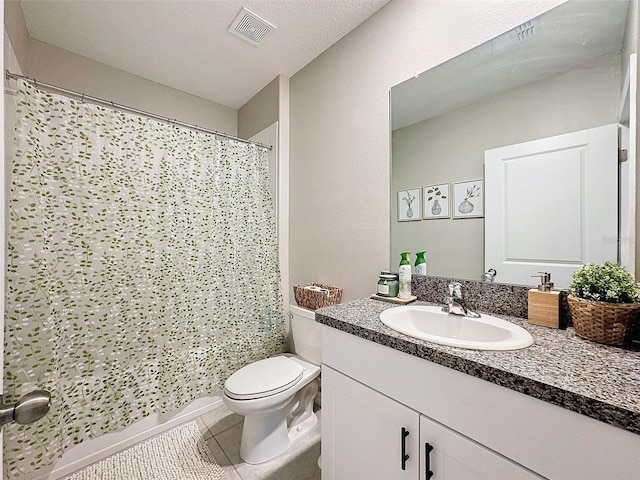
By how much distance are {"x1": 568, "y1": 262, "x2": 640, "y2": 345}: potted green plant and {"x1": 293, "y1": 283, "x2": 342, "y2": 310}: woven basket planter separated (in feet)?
3.70

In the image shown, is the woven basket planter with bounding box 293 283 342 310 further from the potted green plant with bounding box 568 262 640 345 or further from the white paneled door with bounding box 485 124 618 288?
the potted green plant with bounding box 568 262 640 345

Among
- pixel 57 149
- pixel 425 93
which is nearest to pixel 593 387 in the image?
pixel 425 93

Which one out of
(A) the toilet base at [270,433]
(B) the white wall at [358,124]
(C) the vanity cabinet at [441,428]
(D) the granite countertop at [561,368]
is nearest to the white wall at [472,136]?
(B) the white wall at [358,124]

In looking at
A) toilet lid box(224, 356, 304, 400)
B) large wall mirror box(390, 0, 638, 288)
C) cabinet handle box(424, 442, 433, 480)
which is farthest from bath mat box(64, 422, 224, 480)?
large wall mirror box(390, 0, 638, 288)

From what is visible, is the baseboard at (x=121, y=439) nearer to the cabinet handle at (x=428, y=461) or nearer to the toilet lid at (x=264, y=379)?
the toilet lid at (x=264, y=379)

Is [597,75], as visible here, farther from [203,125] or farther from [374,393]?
[203,125]

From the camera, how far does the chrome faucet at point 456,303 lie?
1.11 metres

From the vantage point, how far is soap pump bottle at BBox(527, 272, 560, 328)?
954 mm

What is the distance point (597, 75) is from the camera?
954 mm

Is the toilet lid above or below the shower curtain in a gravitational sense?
below

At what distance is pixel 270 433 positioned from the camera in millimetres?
1533

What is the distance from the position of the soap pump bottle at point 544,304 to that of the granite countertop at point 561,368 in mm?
32

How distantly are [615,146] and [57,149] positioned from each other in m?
2.33

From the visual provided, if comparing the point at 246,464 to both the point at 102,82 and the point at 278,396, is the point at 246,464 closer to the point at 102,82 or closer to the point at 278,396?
the point at 278,396
